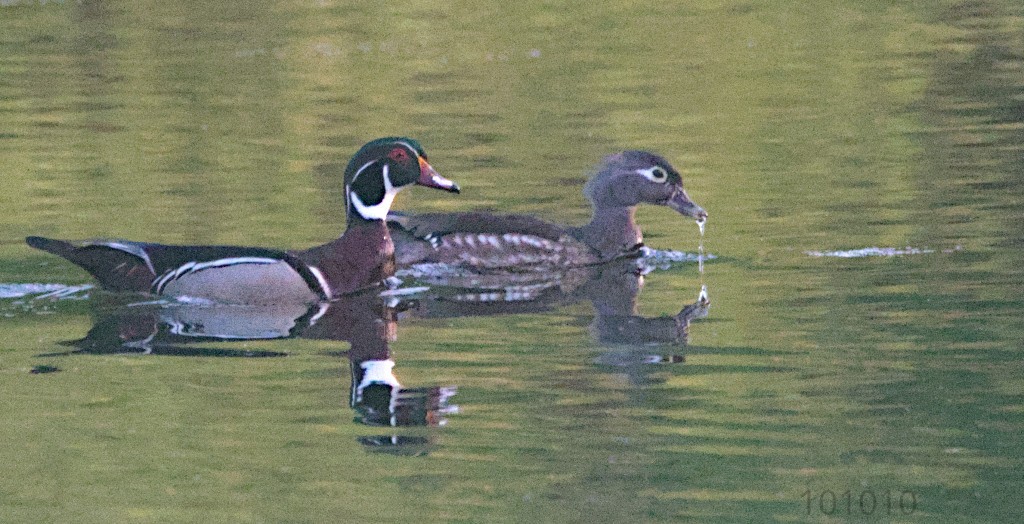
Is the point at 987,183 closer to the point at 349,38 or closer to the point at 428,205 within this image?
the point at 428,205

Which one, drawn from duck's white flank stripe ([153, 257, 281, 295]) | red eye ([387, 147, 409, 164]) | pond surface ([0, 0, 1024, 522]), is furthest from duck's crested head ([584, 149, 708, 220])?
duck's white flank stripe ([153, 257, 281, 295])

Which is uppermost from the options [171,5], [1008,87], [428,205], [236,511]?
[171,5]

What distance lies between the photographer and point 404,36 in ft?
97.0

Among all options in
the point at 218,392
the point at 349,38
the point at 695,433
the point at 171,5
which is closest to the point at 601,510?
the point at 695,433

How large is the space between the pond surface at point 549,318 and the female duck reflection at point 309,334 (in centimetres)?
4

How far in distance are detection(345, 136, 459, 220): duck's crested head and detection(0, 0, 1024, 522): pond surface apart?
67cm

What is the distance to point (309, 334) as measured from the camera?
11.4m

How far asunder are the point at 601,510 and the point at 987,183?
908cm

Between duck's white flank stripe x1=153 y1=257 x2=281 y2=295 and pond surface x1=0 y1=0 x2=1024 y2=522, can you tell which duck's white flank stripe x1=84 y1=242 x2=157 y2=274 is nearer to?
duck's white flank stripe x1=153 y1=257 x2=281 y2=295

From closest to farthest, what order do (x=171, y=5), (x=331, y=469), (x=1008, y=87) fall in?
1. (x=331, y=469)
2. (x=1008, y=87)
3. (x=171, y=5)

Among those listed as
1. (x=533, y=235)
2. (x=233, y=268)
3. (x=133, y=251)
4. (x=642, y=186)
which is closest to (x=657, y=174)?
(x=642, y=186)

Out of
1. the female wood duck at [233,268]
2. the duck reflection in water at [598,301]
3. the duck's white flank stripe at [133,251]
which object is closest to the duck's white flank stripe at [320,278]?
the female wood duck at [233,268]

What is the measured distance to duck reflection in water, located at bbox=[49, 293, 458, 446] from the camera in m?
9.46

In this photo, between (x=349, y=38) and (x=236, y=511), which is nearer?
(x=236, y=511)
